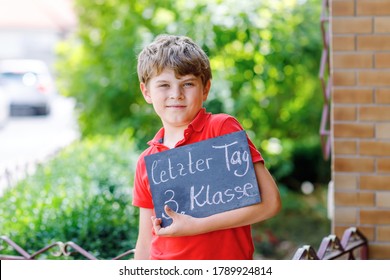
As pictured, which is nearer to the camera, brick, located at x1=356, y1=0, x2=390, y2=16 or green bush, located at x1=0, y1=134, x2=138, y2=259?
brick, located at x1=356, y1=0, x2=390, y2=16

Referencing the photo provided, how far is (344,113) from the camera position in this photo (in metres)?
3.66

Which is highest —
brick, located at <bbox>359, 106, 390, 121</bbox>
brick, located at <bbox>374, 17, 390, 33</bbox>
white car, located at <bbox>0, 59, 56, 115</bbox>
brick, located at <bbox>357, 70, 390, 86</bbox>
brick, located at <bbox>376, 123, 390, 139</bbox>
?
white car, located at <bbox>0, 59, 56, 115</bbox>

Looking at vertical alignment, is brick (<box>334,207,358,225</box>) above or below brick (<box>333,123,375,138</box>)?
below

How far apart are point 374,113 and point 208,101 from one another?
356cm

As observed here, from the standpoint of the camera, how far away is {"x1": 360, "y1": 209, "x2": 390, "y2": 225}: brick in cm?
368

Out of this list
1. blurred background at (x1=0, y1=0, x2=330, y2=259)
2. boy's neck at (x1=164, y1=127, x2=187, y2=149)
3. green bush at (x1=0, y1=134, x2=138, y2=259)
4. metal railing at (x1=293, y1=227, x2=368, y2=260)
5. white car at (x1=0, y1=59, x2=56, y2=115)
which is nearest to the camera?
boy's neck at (x1=164, y1=127, x2=187, y2=149)

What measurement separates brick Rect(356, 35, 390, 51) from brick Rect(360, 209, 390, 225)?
721 millimetres

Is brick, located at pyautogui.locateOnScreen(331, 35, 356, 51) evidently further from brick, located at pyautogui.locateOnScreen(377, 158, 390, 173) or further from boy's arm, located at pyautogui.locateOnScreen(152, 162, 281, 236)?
boy's arm, located at pyautogui.locateOnScreen(152, 162, 281, 236)

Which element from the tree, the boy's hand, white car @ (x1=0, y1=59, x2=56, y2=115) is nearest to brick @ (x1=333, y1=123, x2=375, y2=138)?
the boy's hand

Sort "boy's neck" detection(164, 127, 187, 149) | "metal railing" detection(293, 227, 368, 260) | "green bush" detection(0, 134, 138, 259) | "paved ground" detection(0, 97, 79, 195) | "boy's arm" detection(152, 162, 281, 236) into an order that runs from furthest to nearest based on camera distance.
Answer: "paved ground" detection(0, 97, 79, 195), "green bush" detection(0, 134, 138, 259), "metal railing" detection(293, 227, 368, 260), "boy's neck" detection(164, 127, 187, 149), "boy's arm" detection(152, 162, 281, 236)

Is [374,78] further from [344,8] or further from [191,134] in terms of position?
[191,134]

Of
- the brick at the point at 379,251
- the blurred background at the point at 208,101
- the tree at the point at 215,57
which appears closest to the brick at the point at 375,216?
the brick at the point at 379,251
